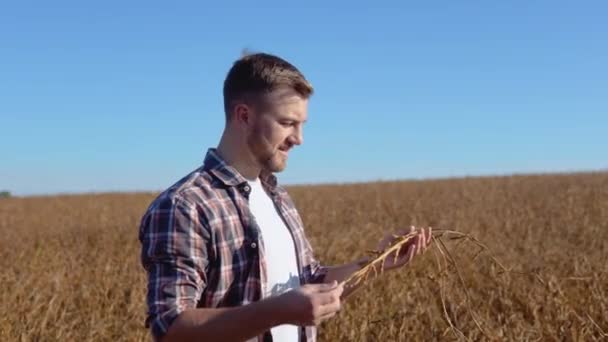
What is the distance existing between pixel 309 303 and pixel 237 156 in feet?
1.91

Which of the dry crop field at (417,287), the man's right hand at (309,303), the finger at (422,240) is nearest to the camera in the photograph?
the man's right hand at (309,303)

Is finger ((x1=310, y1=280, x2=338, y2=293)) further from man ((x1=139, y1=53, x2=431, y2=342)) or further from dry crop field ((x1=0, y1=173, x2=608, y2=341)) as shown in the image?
dry crop field ((x1=0, y1=173, x2=608, y2=341))

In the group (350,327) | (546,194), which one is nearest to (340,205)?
(546,194)

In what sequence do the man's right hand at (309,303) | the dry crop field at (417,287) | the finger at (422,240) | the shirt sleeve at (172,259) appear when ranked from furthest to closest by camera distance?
the dry crop field at (417,287)
the finger at (422,240)
the shirt sleeve at (172,259)
the man's right hand at (309,303)

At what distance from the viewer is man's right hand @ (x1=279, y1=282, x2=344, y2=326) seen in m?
1.44

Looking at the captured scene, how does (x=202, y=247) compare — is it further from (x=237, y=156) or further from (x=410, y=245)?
(x=410, y=245)

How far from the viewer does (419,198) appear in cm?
1856

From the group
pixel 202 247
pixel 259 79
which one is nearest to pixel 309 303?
pixel 202 247

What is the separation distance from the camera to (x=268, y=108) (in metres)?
1.78

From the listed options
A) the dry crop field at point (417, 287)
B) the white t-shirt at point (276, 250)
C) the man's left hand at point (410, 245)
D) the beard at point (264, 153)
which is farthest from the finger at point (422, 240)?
the beard at point (264, 153)

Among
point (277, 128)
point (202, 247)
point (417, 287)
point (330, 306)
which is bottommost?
point (417, 287)

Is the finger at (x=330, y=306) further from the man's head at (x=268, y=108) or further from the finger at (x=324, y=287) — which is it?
the man's head at (x=268, y=108)

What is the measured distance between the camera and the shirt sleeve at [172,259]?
1.62 m

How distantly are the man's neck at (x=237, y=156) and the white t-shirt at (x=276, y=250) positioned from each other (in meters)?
0.05
